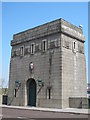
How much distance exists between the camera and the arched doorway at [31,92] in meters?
26.9

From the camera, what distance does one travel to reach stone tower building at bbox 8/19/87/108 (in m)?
24.0

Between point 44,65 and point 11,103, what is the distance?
8.89 m

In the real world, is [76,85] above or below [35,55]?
below

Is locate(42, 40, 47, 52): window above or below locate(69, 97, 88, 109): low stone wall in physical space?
above

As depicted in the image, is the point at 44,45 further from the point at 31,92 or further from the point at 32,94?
the point at 32,94

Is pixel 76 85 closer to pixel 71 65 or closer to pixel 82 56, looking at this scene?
pixel 71 65

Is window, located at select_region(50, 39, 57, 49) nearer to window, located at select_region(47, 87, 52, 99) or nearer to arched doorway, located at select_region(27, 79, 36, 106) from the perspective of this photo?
window, located at select_region(47, 87, 52, 99)

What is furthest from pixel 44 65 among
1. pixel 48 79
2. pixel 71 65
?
pixel 71 65

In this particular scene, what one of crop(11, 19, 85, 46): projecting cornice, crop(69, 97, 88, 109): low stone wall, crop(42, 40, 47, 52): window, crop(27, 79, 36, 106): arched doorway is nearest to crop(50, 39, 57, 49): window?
crop(42, 40, 47, 52): window

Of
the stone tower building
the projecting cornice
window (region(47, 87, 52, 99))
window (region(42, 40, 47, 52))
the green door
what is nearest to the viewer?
the stone tower building

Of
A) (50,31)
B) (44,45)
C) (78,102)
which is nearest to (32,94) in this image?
(78,102)

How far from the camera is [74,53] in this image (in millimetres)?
26609

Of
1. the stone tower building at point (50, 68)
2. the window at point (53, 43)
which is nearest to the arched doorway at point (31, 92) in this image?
the stone tower building at point (50, 68)

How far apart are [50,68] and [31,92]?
5143 mm
